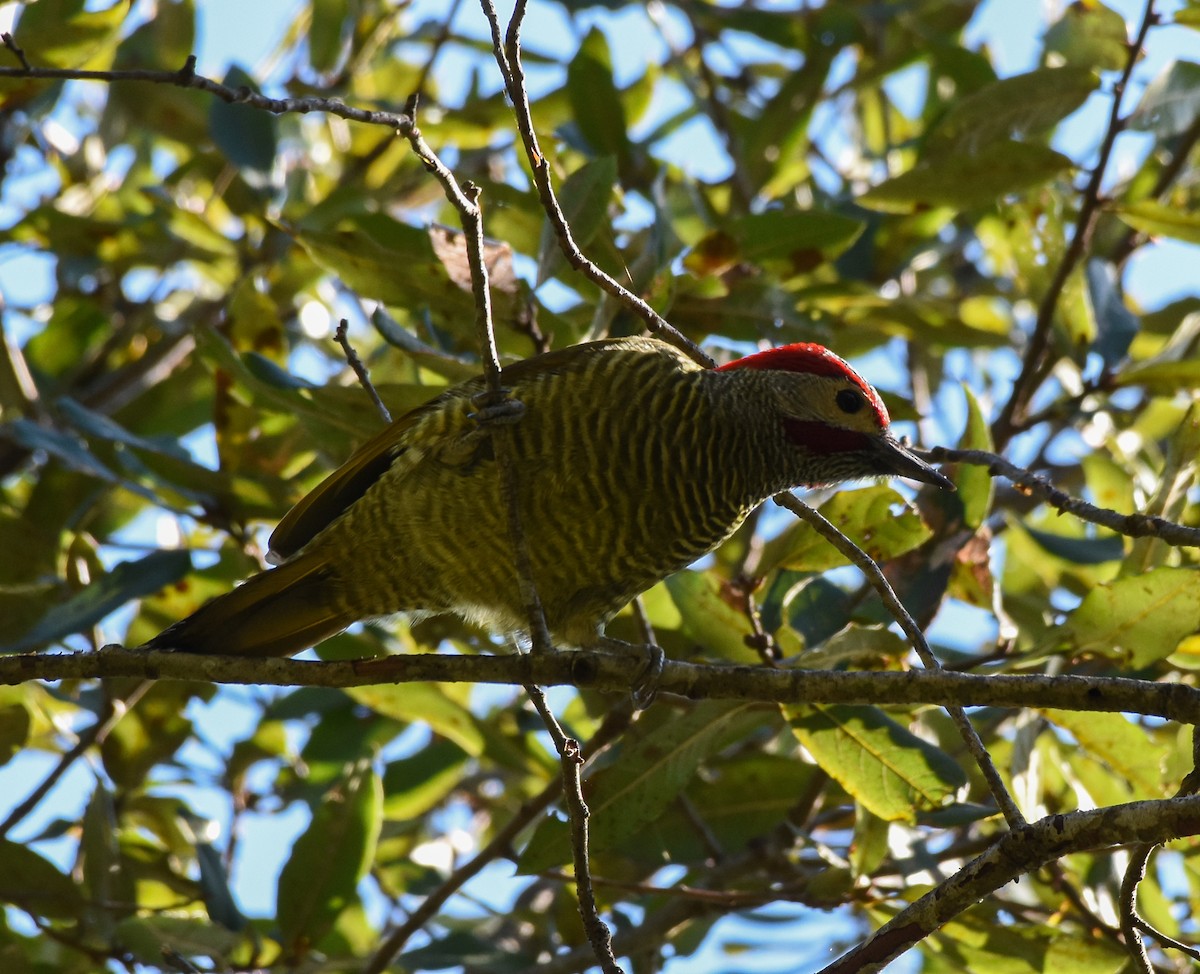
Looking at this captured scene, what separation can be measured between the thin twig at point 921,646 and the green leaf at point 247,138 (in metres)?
2.62

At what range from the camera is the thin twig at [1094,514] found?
265 centimetres

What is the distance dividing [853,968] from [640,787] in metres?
1.17

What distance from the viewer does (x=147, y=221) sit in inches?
201

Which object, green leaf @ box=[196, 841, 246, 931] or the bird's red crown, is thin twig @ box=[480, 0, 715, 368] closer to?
the bird's red crown

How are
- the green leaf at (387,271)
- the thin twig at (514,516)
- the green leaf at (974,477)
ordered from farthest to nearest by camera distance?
the green leaf at (387,271) → the green leaf at (974,477) → the thin twig at (514,516)

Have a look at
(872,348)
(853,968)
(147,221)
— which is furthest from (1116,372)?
(147,221)

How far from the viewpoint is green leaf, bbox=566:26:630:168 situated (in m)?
4.77

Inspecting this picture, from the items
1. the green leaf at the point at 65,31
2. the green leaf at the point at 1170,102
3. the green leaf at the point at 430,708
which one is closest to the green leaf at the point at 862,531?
the green leaf at the point at 430,708

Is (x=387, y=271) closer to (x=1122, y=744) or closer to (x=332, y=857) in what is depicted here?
(x=332, y=857)

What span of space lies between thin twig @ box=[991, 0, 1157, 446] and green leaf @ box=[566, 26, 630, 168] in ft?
5.12

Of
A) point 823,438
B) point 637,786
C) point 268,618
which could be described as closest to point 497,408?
point 268,618

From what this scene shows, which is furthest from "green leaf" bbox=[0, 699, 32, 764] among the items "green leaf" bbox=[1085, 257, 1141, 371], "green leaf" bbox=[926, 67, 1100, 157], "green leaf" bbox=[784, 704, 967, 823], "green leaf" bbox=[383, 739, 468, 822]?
"green leaf" bbox=[1085, 257, 1141, 371]

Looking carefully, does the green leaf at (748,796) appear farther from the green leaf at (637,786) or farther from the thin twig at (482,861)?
the green leaf at (637,786)

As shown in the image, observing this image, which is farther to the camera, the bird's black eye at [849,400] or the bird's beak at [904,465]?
the bird's black eye at [849,400]
